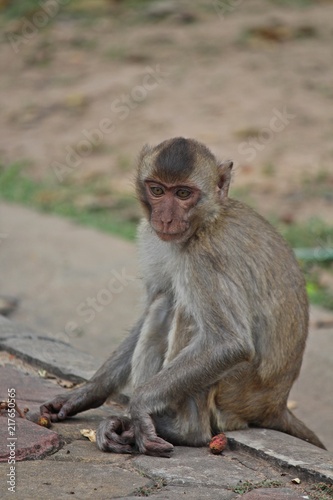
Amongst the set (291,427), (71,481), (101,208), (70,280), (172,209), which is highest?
(101,208)

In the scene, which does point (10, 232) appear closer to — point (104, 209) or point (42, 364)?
point (104, 209)

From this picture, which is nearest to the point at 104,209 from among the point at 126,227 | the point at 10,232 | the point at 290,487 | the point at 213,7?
the point at 126,227

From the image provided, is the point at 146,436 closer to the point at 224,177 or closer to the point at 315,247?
the point at 224,177

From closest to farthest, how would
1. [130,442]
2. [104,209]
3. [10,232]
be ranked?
[130,442] → [10,232] → [104,209]

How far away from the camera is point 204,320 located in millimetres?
5074

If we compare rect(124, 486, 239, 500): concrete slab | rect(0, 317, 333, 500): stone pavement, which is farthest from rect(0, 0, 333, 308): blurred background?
rect(124, 486, 239, 500): concrete slab

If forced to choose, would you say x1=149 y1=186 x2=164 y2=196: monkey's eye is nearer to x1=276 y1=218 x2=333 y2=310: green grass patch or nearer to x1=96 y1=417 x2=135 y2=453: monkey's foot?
x1=96 y1=417 x2=135 y2=453: monkey's foot

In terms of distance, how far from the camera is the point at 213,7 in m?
19.1

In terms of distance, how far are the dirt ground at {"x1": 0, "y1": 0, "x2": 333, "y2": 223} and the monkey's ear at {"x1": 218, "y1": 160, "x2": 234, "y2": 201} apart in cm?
689

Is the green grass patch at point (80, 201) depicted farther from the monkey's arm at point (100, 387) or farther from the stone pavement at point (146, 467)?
the stone pavement at point (146, 467)

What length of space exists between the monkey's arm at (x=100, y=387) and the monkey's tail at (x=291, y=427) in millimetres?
860

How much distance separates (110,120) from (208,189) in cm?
1075

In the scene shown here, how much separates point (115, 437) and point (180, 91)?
39.8 feet

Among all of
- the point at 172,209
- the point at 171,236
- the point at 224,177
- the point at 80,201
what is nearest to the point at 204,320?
the point at 171,236
